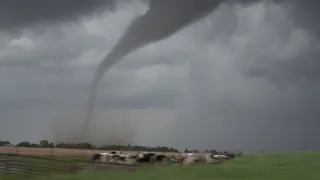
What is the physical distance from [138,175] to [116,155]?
41.4 metres

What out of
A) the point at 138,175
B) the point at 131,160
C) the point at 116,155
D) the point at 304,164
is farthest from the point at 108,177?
the point at 116,155

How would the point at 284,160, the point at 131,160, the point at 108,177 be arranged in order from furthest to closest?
the point at 131,160, the point at 284,160, the point at 108,177

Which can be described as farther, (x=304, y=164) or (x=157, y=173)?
(x=304, y=164)

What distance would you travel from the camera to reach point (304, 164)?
28.2m

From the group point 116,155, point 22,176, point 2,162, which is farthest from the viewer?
point 116,155

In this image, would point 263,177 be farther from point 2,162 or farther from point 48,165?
point 2,162

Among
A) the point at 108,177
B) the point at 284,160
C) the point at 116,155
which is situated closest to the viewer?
the point at 108,177

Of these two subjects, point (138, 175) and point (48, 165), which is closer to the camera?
point (138, 175)

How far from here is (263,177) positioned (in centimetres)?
2338

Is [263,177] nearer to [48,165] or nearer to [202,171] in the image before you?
[202,171]

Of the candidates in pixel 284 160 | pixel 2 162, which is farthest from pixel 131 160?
pixel 284 160

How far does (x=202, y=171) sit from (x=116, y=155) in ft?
136

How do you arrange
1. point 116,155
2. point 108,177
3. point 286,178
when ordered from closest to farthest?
1. point 286,178
2. point 108,177
3. point 116,155

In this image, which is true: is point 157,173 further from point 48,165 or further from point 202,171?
point 48,165
